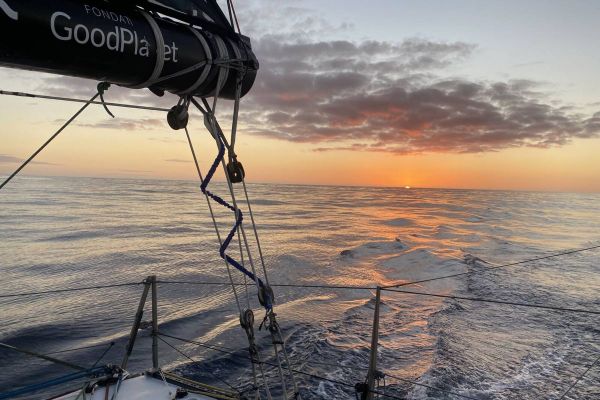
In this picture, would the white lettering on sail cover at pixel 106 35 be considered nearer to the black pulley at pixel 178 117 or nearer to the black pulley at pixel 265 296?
the black pulley at pixel 178 117

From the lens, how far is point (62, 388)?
1012 centimetres

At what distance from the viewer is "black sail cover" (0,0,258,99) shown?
2439mm

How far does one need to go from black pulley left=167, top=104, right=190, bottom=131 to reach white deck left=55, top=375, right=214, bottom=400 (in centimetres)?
342

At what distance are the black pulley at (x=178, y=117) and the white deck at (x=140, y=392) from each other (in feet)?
11.2

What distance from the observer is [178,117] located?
423 cm

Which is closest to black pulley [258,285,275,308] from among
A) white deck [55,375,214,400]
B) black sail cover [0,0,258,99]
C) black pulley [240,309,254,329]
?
black pulley [240,309,254,329]

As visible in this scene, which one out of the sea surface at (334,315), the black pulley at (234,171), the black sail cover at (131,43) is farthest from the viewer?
the sea surface at (334,315)

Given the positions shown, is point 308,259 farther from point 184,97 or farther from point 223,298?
point 184,97

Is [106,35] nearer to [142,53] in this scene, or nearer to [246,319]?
[142,53]

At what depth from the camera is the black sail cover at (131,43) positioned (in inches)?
96.0

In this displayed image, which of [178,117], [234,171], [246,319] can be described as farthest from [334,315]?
[178,117]

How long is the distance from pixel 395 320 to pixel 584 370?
5928mm

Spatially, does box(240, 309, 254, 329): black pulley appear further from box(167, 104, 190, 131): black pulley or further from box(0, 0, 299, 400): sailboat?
box(167, 104, 190, 131): black pulley

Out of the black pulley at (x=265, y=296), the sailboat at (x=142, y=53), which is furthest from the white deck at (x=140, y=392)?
the black pulley at (x=265, y=296)
